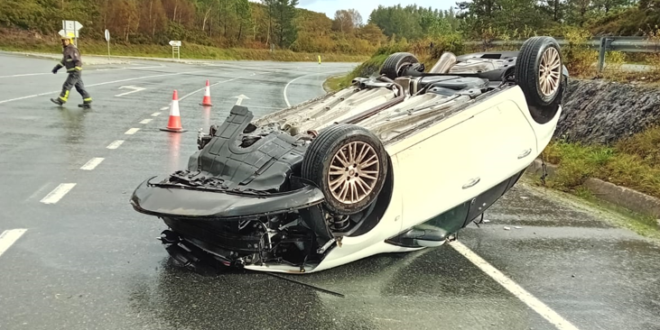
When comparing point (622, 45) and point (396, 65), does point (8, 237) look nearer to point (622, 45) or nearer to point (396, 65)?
point (396, 65)

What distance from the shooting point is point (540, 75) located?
505cm

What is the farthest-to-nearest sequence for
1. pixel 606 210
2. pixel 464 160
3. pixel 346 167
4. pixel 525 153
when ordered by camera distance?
1. pixel 606 210
2. pixel 525 153
3. pixel 464 160
4. pixel 346 167

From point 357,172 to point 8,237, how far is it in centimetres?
283

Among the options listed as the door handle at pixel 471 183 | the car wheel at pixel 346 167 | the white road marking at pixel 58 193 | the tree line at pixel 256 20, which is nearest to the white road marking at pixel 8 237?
the white road marking at pixel 58 193

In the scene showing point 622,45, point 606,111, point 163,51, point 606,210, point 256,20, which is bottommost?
point 606,210

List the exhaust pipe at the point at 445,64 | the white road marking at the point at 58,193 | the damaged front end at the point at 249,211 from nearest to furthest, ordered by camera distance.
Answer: the damaged front end at the point at 249,211 → the white road marking at the point at 58,193 → the exhaust pipe at the point at 445,64

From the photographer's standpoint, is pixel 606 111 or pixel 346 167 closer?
pixel 346 167

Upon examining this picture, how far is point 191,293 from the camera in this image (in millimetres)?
A: 3760

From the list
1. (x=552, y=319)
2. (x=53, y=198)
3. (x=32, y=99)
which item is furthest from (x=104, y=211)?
(x=32, y=99)

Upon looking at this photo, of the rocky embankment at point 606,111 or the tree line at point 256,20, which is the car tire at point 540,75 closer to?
the rocky embankment at point 606,111

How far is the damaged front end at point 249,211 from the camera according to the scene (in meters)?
3.62

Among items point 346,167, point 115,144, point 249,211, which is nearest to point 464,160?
point 346,167

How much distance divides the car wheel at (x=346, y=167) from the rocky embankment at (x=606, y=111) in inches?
225

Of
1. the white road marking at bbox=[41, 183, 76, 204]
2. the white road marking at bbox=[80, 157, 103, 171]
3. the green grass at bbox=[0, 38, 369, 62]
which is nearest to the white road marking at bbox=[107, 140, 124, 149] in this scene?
the white road marking at bbox=[80, 157, 103, 171]
